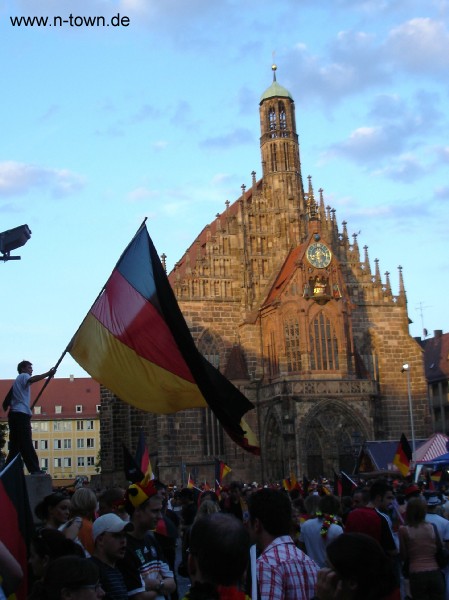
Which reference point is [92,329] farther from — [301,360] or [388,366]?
[388,366]

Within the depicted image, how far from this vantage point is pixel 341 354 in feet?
148

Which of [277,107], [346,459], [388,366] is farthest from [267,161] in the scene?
[346,459]

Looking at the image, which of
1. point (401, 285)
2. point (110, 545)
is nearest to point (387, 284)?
point (401, 285)

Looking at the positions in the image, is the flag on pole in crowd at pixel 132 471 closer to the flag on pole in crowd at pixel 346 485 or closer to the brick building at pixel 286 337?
the flag on pole in crowd at pixel 346 485

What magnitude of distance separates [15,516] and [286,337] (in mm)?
38483

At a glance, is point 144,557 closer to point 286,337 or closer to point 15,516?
point 15,516

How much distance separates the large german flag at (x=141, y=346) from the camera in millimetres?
11547

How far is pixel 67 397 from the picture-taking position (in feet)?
304

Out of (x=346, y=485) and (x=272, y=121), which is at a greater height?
(x=272, y=121)

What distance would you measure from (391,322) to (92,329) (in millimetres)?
39131

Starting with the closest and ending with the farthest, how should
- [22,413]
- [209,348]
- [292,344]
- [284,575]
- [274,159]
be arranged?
[284,575] → [22,413] → [292,344] → [209,348] → [274,159]

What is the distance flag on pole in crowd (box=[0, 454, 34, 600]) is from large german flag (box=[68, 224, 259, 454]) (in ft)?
14.1

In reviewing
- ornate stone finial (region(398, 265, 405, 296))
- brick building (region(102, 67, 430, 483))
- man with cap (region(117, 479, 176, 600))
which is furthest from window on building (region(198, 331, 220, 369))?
man with cap (region(117, 479, 176, 600))

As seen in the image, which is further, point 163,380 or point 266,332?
point 266,332
